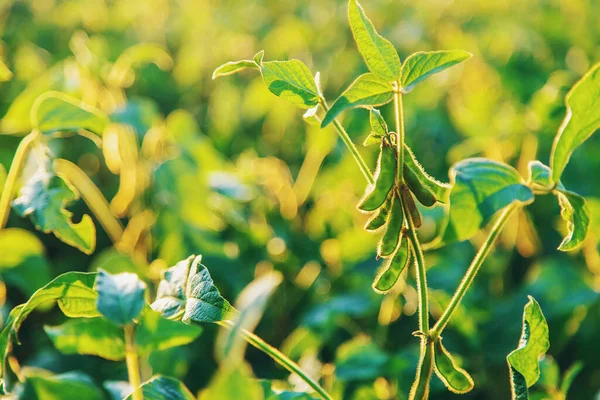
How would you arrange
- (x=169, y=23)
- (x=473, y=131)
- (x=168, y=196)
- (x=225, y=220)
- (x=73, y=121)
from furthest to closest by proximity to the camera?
(x=169, y=23) < (x=473, y=131) < (x=225, y=220) < (x=168, y=196) < (x=73, y=121)

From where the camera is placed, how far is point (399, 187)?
628 millimetres

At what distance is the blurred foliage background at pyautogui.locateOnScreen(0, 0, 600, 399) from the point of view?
4.04ft

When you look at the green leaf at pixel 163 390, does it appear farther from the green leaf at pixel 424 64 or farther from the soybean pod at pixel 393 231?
the green leaf at pixel 424 64

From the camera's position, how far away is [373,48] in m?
0.64

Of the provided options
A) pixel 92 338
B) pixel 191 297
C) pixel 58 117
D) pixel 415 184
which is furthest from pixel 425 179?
pixel 58 117

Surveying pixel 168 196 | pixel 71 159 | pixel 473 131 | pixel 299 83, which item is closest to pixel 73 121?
pixel 168 196

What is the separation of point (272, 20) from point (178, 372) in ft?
8.31

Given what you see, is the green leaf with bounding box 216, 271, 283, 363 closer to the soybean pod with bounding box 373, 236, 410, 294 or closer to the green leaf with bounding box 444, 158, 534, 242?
the soybean pod with bounding box 373, 236, 410, 294

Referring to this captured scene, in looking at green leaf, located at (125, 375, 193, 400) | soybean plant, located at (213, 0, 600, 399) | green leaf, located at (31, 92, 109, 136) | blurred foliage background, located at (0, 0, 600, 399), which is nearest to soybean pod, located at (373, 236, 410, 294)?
soybean plant, located at (213, 0, 600, 399)

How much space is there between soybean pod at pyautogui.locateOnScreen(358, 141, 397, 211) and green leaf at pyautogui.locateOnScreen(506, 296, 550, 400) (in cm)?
18

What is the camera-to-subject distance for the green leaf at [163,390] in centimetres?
66

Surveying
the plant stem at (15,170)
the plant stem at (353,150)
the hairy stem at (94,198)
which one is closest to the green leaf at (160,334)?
the plant stem at (353,150)

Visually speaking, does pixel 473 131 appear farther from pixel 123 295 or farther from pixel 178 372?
pixel 123 295

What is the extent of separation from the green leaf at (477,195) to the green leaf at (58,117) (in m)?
0.58
